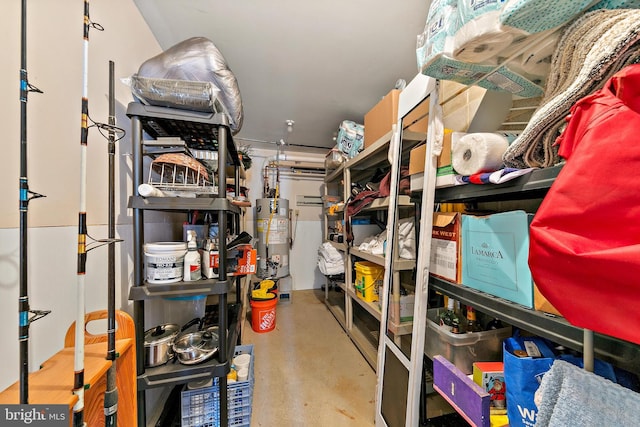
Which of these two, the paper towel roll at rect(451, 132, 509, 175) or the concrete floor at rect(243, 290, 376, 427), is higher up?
the paper towel roll at rect(451, 132, 509, 175)

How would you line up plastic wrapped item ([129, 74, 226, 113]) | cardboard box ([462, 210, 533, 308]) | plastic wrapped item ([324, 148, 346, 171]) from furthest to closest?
plastic wrapped item ([324, 148, 346, 171]), plastic wrapped item ([129, 74, 226, 113]), cardboard box ([462, 210, 533, 308])

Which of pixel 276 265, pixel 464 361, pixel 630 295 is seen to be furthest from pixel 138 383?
pixel 276 265

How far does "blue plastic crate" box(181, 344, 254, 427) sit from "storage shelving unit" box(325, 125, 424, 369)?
3.13 feet

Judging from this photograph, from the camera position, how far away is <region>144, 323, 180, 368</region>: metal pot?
1.07m

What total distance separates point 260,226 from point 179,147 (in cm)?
221

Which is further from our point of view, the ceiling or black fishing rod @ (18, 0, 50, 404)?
the ceiling

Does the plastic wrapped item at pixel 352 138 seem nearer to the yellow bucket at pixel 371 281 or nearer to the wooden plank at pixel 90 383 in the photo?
the yellow bucket at pixel 371 281

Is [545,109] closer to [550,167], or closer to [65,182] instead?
[550,167]

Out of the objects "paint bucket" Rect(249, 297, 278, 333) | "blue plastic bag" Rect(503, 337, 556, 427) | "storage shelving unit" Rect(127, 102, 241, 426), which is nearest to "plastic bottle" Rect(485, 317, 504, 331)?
"blue plastic bag" Rect(503, 337, 556, 427)

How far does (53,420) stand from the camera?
54 cm

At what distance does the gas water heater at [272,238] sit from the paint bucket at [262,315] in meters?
0.69

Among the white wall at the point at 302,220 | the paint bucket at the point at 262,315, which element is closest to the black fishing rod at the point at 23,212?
A: the paint bucket at the point at 262,315

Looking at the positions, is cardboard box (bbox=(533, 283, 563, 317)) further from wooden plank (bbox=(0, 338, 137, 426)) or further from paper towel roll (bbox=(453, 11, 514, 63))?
wooden plank (bbox=(0, 338, 137, 426))

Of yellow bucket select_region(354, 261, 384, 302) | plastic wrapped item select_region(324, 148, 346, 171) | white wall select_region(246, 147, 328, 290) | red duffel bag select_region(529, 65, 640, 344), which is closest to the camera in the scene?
red duffel bag select_region(529, 65, 640, 344)
